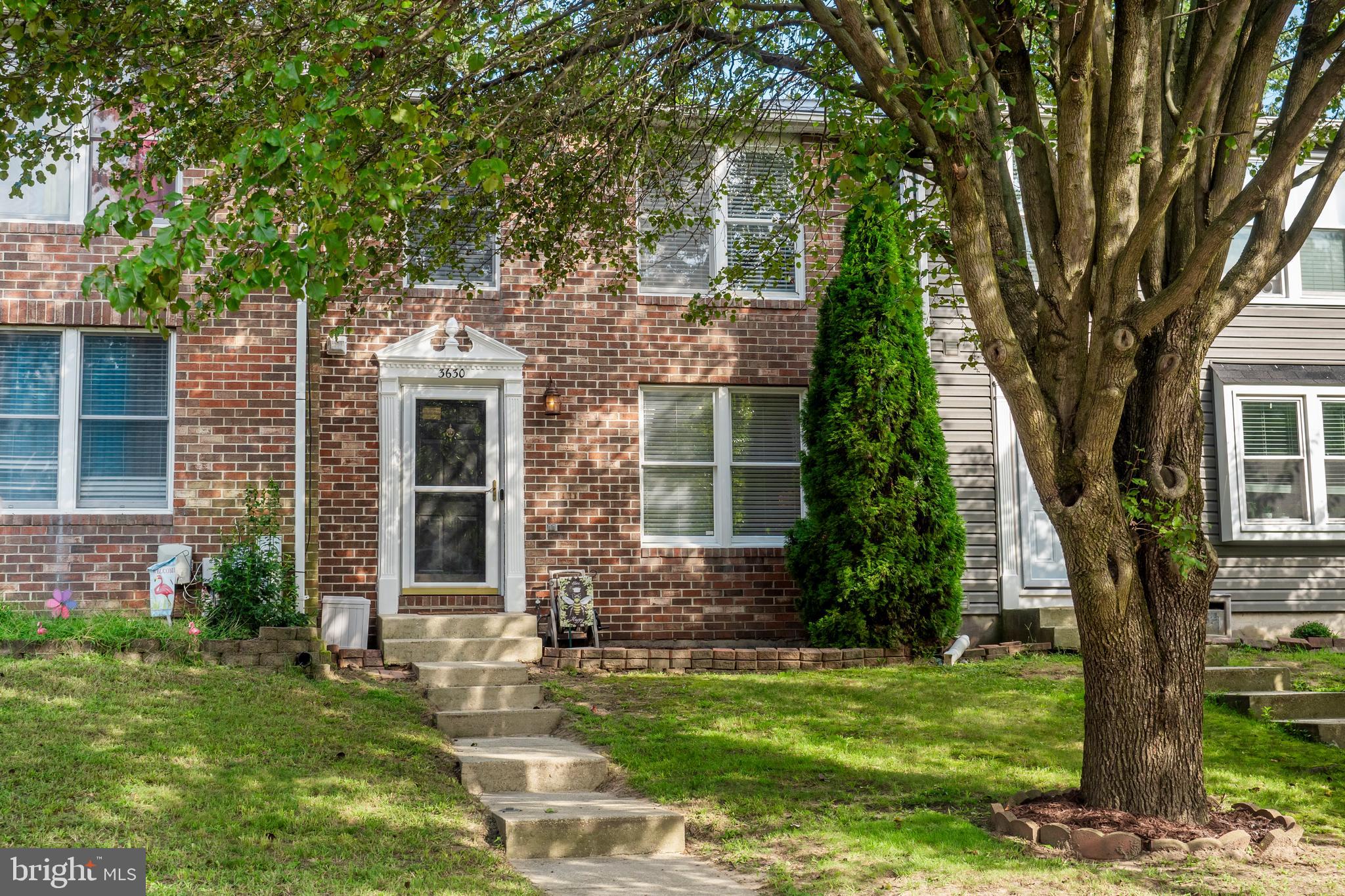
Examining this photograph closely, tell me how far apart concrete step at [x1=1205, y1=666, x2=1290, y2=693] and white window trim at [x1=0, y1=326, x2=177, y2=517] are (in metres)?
8.98

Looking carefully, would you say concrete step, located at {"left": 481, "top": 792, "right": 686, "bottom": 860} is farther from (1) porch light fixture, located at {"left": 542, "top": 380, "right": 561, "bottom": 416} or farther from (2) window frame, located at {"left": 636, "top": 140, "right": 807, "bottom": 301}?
(2) window frame, located at {"left": 636, "top": 140, "right": 807, "bottom": 301}

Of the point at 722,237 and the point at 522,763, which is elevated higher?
the point at 722,237

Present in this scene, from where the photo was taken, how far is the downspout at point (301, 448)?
10570 mm

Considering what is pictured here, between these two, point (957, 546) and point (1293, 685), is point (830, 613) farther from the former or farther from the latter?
point (1293, 685)

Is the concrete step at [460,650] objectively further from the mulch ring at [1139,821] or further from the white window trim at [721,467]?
the mulch ring at [1139,821]

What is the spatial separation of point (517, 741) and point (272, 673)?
6.62ft

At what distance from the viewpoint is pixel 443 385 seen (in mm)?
12102

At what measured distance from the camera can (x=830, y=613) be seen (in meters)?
11.5

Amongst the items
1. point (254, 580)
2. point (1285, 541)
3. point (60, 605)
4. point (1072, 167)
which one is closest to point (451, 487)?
point (254, 580)

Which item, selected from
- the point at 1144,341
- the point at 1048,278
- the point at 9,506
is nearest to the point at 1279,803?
the point at 1144,341

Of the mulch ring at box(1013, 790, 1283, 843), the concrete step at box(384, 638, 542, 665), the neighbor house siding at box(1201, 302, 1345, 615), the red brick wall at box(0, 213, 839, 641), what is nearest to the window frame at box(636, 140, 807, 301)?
the red brick wall at box(0, 213, 839, 641)

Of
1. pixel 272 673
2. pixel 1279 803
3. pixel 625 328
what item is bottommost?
pixel 1279 803

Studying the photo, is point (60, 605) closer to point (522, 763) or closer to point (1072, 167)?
point (522, 763)

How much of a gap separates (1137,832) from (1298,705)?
3806 millimetres
